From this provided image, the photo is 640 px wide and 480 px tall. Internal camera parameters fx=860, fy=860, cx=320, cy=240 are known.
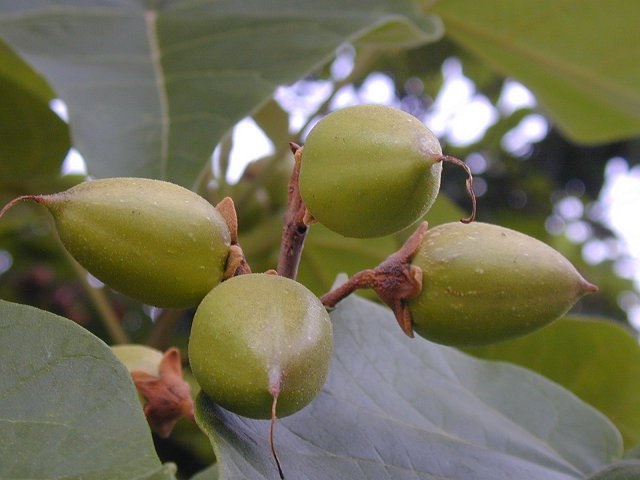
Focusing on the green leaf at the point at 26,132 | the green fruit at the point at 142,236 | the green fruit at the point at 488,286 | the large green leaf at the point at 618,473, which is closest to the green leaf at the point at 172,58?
the green leaf at the point at 26,132

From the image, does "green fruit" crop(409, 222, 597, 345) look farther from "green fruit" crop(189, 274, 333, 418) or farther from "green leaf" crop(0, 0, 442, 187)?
"green leaf" crop(0, 0, 442, 187)

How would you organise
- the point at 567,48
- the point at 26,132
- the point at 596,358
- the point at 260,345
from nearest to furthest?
the point at 260,345 < the point at 596,358 < the point at 26,132 < the point at 567,48

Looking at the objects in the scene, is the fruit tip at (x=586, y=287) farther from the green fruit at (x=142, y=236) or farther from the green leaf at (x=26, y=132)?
the green leaf at (x=26, y=132)

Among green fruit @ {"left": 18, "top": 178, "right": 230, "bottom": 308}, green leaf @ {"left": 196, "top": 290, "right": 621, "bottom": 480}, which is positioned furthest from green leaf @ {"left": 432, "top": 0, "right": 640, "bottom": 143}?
green fruit @ {"left": 18, "top": 178, "right": 230, "bottom": 308}

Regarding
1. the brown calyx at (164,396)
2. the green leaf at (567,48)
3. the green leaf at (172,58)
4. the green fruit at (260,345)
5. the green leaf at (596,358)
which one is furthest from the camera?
the green leaf at (567,48)

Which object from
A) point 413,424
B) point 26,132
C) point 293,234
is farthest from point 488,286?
point 26,132

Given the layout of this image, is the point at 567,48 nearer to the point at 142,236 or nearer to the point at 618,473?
the point at 618,473

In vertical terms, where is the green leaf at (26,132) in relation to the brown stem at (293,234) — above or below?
below
